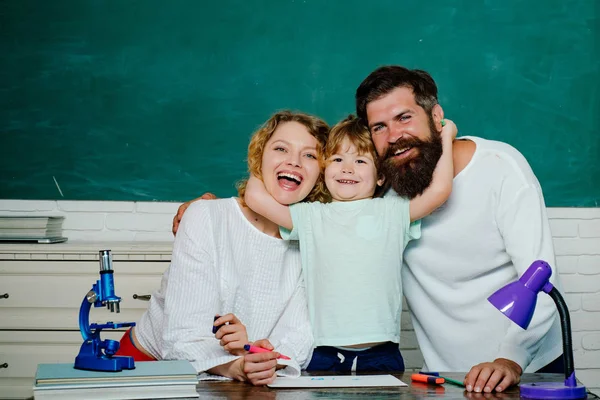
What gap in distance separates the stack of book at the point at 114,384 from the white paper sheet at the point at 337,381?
0.24m

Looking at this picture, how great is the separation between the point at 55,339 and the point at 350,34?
1.81 meters

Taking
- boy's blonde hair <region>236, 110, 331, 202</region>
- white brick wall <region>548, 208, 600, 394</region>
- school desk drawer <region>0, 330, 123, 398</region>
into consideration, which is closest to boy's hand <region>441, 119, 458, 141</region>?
boy's blonde hair <region>236, 110, 331, 202</region>

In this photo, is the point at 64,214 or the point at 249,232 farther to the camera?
the point at 64,214

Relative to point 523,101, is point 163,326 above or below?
below

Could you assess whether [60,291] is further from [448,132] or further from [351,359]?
[448,132]

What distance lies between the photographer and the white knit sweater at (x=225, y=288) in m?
2.00

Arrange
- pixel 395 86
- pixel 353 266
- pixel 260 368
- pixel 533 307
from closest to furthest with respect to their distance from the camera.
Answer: pixel 533 307 < pixel 260 368 < pixel 353 266 < pixel 395 86

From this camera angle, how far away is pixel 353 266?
6.90 ft

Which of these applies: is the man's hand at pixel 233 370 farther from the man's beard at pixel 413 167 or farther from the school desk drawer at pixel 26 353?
the school desk drawer at pixel 26 353

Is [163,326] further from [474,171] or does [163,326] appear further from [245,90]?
[245,90]

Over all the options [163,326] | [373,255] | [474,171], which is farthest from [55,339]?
[474,171]

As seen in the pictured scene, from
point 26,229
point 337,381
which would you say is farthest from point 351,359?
point 26,229

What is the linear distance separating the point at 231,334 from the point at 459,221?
80 cm

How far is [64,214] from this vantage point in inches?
135
